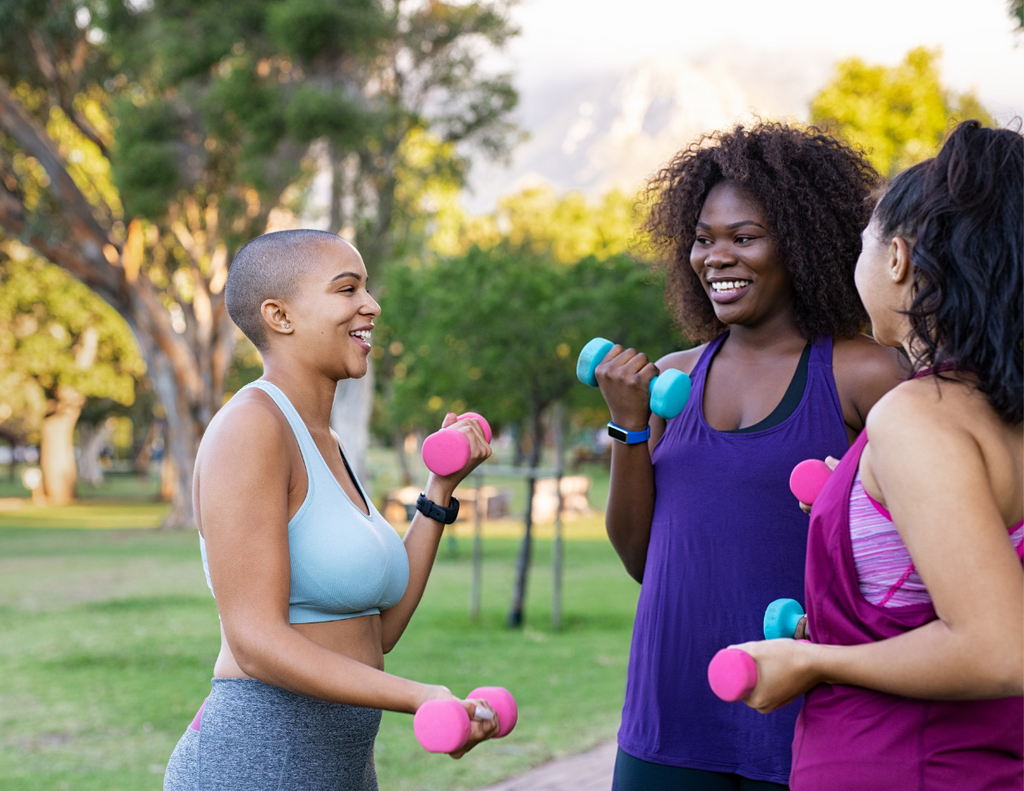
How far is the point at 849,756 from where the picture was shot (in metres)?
1.62

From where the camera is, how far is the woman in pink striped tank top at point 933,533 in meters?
1.44

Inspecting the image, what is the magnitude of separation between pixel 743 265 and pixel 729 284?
61mm

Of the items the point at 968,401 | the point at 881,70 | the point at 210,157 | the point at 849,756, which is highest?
the point at 881,70

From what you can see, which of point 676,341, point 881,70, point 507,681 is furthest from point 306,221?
point 507,681

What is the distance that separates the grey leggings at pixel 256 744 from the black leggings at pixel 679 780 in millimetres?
738

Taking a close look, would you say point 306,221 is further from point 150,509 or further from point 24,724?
point 24,724

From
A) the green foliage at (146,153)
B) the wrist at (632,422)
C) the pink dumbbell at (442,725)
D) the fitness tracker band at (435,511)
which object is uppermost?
the green foliage at (146,153)

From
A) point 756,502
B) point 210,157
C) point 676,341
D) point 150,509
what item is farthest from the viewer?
point 150,509

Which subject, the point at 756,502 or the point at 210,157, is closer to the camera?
the point at 756,502

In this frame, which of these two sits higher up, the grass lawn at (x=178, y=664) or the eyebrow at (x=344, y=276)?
the eyebrow at (x=344, y=276)

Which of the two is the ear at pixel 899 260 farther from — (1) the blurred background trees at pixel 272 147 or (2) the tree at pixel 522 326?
(1) the blurred background trees at pixel 272 147

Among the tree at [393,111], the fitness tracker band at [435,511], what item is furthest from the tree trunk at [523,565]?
the fitness tracker band at [435,511]

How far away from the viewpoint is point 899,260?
65.5 inches

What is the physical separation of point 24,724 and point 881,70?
848 inches
